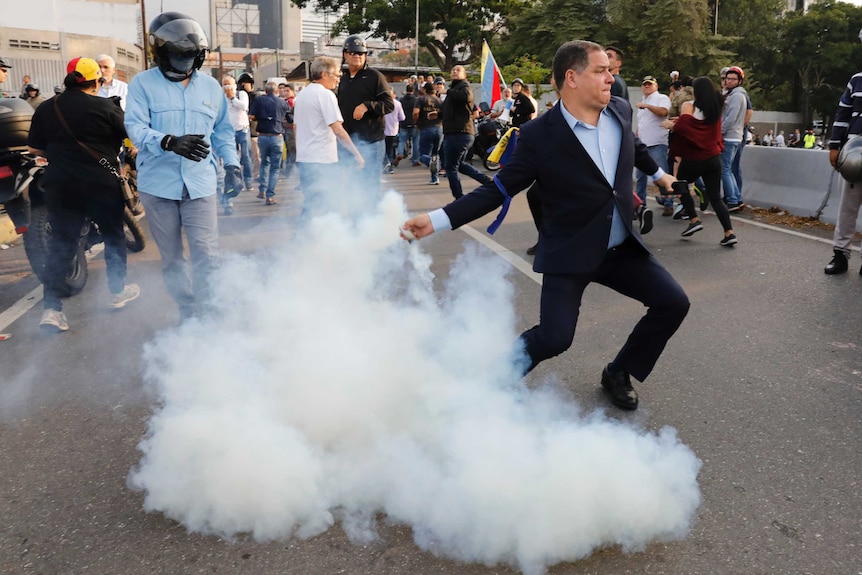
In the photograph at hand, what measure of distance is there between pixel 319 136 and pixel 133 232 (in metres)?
1.90

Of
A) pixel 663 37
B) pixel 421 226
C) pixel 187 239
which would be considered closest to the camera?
pixel 421 226

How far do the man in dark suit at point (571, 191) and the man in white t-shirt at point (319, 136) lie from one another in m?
3.65

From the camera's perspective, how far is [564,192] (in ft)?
10.2

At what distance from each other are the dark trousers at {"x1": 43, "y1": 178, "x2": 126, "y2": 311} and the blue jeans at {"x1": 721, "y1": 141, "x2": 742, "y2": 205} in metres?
7.02

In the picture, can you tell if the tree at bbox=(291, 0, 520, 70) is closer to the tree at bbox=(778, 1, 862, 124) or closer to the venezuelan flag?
the tree at bbox=(778, 1, 862, 124)

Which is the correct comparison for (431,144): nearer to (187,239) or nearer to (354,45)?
(354,45)

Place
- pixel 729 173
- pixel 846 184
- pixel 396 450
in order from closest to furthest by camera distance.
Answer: pixel 396 450, pixel 846 184, pixel 729 173

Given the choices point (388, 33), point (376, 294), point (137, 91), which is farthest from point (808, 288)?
point (388, 33)

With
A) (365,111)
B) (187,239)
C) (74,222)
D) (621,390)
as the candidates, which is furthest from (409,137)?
(621,390)

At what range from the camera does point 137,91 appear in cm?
393

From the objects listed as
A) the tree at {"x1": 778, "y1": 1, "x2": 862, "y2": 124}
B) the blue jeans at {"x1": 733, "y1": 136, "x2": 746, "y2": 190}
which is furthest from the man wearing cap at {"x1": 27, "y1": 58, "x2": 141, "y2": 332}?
the tree at {"x1": 778, "y1": 1, "x2": 862, "y2": 124}

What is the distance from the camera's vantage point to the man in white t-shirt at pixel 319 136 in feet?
21.6

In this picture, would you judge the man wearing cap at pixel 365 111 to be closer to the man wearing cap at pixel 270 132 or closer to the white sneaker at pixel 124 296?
the white sneaker at pixel 124 296

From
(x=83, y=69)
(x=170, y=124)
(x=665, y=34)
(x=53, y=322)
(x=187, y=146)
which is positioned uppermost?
(x=665, y=34)
